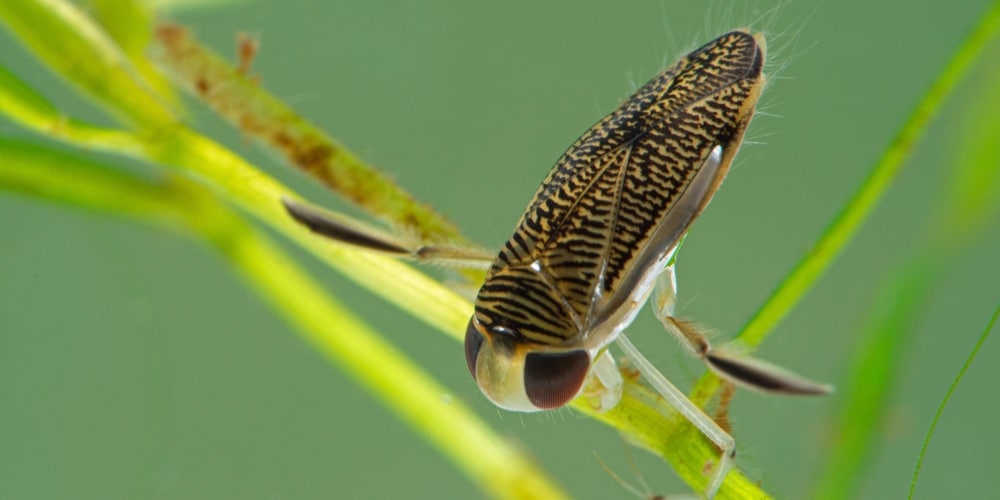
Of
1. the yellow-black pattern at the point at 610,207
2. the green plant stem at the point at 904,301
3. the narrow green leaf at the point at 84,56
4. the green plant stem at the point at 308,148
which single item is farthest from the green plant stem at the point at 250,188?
the green plant stem at the point at 904,301

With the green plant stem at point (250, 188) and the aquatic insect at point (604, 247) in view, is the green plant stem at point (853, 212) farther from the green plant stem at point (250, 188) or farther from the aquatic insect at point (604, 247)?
the green plant stem at point (250, 188)

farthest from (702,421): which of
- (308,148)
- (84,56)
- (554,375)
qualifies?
(84,56)

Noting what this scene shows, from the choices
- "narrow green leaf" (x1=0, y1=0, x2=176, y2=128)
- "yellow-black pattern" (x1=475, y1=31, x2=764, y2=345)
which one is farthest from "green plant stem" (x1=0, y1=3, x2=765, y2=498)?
"yellow-black pattern" (x1=475, y1=31, x2=764, y2=345)

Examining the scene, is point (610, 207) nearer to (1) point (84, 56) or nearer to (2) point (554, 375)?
(2) point (554, 375)

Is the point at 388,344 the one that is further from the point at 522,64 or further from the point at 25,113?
the point at 522,64

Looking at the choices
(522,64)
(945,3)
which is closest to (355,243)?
(522,64)

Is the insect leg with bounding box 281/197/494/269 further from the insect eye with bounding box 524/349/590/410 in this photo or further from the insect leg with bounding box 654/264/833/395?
the insect leg with bounding box 654/264/833/395
